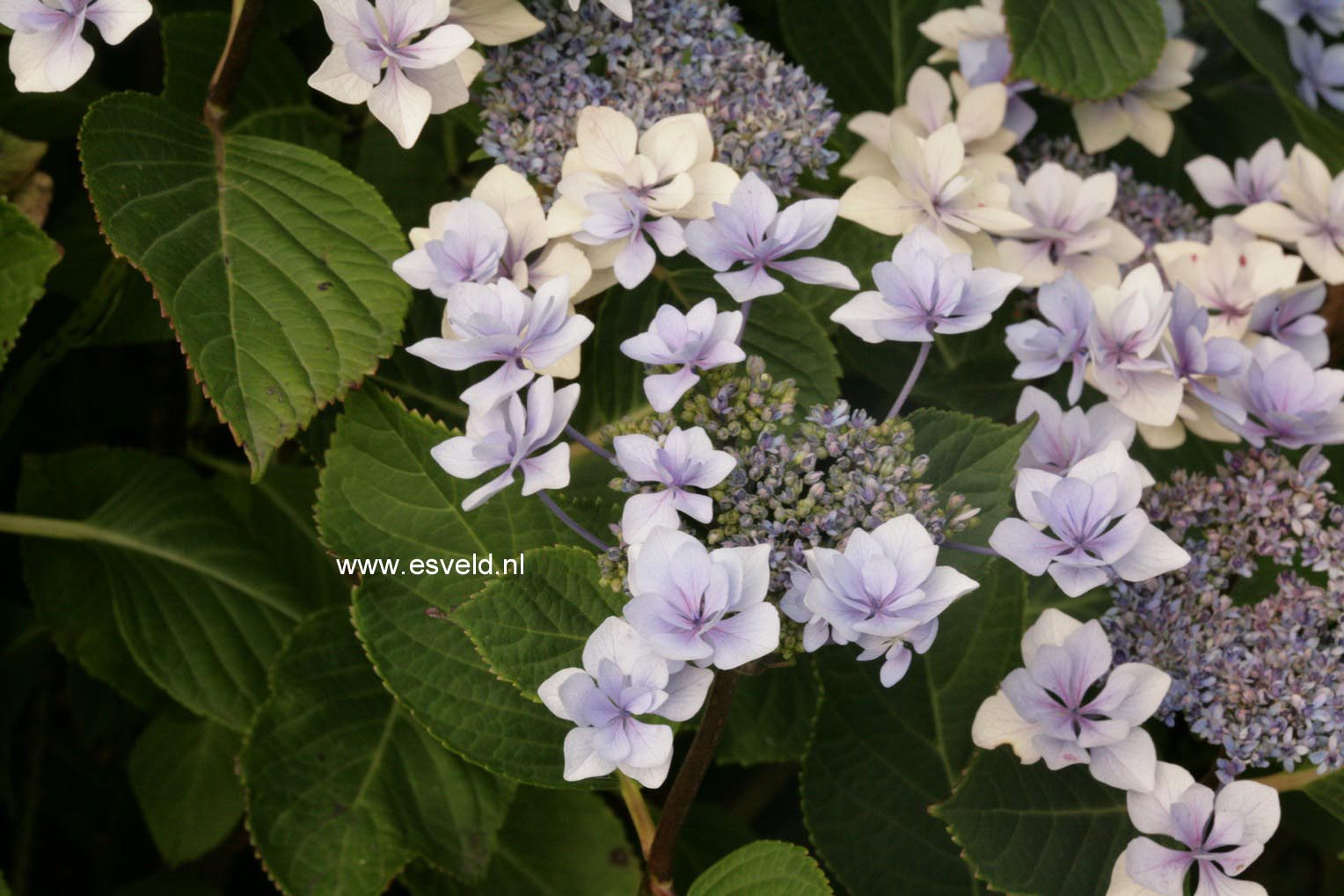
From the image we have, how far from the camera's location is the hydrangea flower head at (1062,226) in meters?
0.76

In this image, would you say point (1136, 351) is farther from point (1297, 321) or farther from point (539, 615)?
point (539, 615)

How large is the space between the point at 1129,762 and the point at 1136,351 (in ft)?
0.70

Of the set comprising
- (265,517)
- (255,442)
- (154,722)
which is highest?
(255,442)

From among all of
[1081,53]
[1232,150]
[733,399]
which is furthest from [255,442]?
[1232,150]

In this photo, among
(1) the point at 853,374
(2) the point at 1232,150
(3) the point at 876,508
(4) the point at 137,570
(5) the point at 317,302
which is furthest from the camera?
(2) the point at 1232,150

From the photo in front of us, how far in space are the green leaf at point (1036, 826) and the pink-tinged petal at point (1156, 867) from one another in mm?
54

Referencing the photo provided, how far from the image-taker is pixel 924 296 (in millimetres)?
560

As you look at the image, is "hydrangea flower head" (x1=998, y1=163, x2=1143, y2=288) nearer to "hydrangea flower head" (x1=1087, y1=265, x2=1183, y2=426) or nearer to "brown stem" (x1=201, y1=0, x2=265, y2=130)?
"hydrangea flower head" (x1=1087, y1=265, x2=1183, y2=426)

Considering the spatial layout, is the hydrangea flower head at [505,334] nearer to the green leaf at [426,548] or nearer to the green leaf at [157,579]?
the green leaf at [426,548]

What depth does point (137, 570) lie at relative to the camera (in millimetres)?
799

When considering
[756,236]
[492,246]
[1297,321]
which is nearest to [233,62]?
[492,246]

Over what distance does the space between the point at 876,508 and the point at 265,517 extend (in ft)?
1.74

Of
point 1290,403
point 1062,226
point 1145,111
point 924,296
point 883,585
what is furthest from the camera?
point 1145,111

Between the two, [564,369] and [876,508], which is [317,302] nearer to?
[564,369]
